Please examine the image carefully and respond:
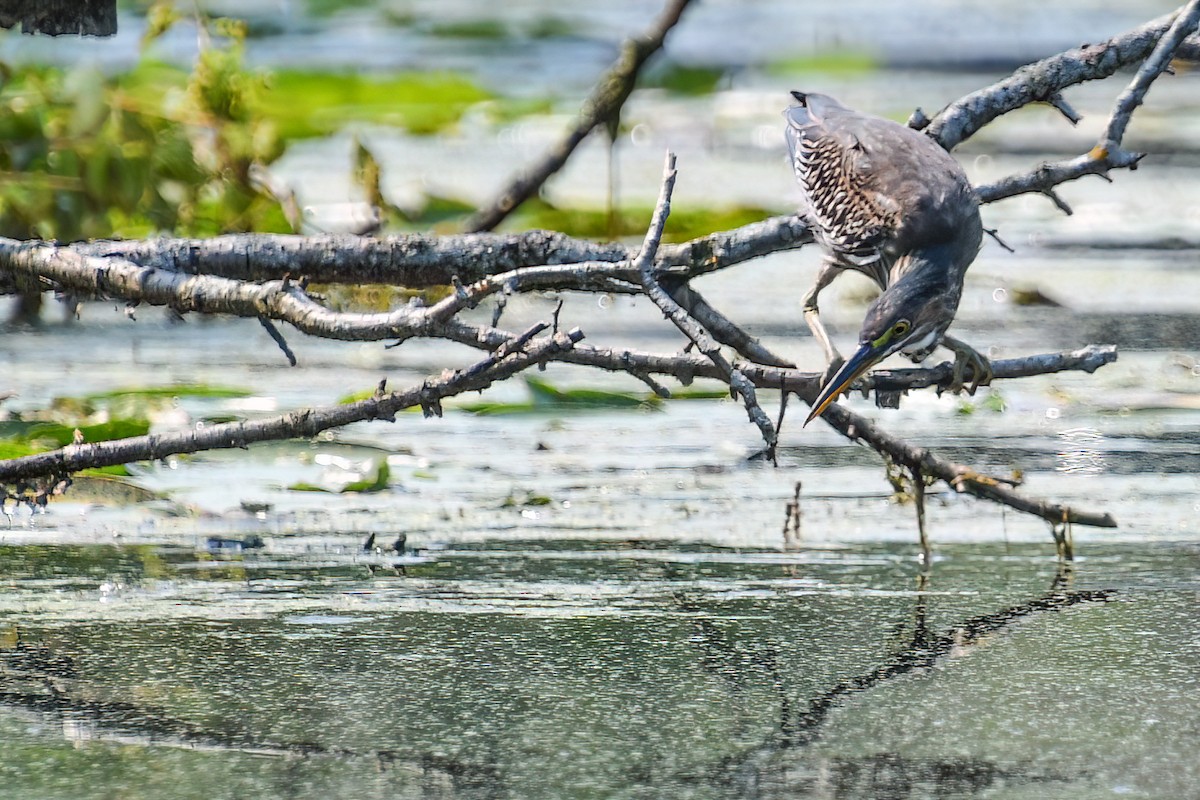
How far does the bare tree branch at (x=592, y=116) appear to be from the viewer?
18.6 feet

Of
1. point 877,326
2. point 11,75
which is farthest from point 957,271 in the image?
point 11,75

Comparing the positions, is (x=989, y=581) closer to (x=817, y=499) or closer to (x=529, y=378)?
(x=817, y=499)

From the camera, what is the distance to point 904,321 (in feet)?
10.5

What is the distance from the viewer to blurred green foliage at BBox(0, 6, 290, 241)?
16.6 feet

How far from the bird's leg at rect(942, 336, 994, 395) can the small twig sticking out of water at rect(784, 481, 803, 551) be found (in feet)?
1.19

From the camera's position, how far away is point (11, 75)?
509cm

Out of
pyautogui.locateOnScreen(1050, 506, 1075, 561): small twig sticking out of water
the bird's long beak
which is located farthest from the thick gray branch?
pyautogui.locateOnScreen(1050, 506, 1075, 561): small twig sticking out of water

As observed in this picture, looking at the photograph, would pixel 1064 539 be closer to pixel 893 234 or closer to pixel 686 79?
pixel 893 234

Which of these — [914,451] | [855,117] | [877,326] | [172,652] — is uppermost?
[855,117]

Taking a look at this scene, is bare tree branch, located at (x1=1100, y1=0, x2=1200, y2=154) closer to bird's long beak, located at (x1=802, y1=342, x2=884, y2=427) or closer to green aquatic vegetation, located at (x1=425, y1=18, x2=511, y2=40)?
bird's long beak, located at (x1=802, y1=342, x2=884, y2=427)

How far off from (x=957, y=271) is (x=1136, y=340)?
78.4 inches

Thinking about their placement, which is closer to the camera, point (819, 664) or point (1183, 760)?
point (1183, 760)

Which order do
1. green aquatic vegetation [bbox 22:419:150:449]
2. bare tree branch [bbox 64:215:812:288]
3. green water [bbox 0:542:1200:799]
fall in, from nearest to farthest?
green water [bbox 0:542:1200:799]
bare tree branch [bbox 64:215:812:288]
green aquatic vegetation [bbox 22:419:150:449]

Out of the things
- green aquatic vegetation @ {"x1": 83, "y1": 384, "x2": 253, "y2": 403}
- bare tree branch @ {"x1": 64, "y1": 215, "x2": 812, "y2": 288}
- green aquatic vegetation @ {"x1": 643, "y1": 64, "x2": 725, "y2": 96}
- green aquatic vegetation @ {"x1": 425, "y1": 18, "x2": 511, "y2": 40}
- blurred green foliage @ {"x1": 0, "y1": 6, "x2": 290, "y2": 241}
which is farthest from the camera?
green aquatic vegetation @ {"x1": 425, "y1": 18, "x2": 511, "y2": 40}
